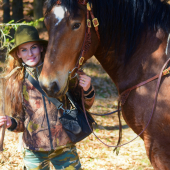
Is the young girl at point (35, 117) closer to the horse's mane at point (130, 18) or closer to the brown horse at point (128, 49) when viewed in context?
the brown horse at point (128, 49)

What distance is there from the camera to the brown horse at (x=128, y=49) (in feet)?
5.59

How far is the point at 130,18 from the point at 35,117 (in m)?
1.31

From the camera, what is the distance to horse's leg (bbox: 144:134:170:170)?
6.09 feet

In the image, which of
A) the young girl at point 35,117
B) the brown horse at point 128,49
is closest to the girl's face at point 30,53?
the young girl at point 35,117

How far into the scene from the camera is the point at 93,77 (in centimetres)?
859

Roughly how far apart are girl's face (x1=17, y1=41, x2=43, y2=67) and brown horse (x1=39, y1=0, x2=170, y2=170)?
489 mm

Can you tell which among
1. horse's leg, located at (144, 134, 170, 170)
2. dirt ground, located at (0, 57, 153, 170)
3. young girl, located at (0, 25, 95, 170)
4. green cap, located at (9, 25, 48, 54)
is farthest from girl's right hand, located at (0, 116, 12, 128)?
horse's leg, located at (144, 134, 170, 170)

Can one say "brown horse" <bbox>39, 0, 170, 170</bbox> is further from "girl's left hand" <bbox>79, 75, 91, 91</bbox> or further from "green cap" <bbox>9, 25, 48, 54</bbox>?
"green cap" <bbox>9, 25, 48, 54</bbox>

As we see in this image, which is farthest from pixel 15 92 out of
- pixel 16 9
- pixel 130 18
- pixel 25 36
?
pixel 16 9

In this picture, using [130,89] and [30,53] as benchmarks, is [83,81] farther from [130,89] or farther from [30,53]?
[30,53]

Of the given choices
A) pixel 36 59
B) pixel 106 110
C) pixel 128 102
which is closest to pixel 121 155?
pixel 106 110

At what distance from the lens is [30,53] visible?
2170 mm

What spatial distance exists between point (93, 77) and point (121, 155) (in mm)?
4616

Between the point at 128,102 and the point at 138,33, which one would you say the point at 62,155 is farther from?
the point at 138,33
